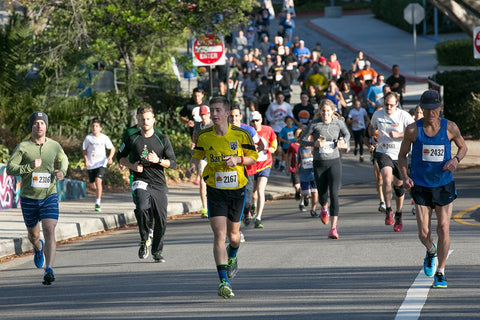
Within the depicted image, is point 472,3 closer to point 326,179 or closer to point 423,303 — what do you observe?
point 326,179

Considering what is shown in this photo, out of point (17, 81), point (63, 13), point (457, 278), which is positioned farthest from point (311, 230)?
point (63, 13)

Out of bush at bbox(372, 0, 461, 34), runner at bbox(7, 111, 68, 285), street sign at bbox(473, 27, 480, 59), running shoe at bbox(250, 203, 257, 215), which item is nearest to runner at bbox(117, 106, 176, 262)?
runner at bbox(7, 111, 68, 285)

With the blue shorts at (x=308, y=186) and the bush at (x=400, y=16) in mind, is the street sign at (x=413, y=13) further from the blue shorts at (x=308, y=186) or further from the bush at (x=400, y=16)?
the blue shorts at (x=308, y=186)

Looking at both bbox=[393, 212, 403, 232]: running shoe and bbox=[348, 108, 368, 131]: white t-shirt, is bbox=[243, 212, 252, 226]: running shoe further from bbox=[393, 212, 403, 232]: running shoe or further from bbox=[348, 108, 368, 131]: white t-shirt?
bbox=[348, 108, 368, 131]: white t-shirt

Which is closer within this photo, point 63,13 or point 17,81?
point 17,81

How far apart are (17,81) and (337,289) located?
1279 cm

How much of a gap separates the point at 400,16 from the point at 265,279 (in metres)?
47.0

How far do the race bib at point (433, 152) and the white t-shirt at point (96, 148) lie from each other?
882cm

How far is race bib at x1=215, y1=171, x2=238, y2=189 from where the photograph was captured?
985cm

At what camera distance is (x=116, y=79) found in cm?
2580

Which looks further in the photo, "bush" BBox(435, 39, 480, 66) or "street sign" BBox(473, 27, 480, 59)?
"bush" BBox(435, 39, 480, 66)

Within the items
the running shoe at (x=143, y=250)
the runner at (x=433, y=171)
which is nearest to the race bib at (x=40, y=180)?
the running shoe at (x=143, y=250)

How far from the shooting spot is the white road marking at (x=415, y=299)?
8.25 metres

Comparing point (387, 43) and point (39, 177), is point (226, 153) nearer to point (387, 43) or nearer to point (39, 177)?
point (39, 177)
